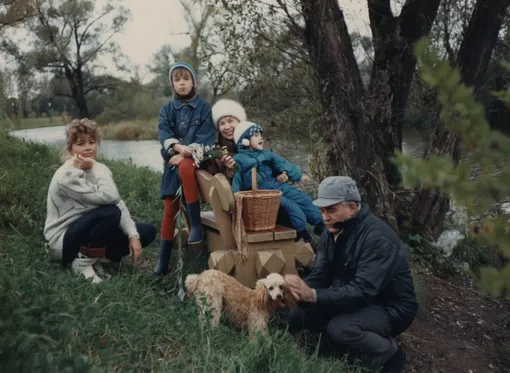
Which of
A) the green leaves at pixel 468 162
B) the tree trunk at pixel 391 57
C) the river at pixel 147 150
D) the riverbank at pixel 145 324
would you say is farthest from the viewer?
the river at pixel 147 150

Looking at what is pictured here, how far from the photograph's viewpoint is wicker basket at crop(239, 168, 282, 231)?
4.40 meters

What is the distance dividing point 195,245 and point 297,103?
265 centimetres

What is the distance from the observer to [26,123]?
18.1m

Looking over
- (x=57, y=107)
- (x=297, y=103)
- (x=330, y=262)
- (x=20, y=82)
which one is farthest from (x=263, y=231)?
(x=57, y=107)

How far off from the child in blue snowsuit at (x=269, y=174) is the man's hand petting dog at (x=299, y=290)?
0.95 meters

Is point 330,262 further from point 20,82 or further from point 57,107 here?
point 57,107

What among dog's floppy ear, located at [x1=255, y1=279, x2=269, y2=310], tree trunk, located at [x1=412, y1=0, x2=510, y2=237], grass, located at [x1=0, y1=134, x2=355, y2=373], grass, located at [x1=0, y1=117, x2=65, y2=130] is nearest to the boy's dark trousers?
grass, located at [x1=0, y1=134, x2=355, y2=373]

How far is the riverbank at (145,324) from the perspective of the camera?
2.92m

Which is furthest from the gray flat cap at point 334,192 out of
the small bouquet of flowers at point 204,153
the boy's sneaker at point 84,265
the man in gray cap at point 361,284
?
the boy's sneaker at point 84,265

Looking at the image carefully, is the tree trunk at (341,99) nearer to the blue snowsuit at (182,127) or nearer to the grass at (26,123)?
the blue snowsuit at (182,127)

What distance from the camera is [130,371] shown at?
3061 mm

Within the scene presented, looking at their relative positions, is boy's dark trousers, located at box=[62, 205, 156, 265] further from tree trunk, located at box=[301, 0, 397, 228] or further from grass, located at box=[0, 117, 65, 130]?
grass, located at box=[0, 117, 65, 130]

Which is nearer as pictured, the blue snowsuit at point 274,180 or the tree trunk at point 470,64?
the blue snowsuit at point 274,180

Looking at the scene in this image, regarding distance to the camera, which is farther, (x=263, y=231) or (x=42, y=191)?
(x=42, y=191)
